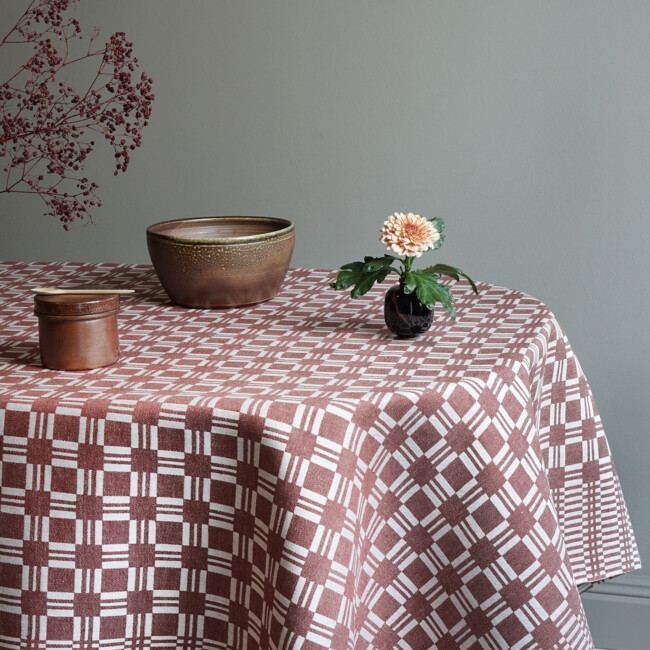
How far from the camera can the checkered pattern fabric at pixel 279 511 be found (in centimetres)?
93

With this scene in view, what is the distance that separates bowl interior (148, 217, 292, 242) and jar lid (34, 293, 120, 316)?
413 millimetres

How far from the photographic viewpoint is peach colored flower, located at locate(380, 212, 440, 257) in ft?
4.11

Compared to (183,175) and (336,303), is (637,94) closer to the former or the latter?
(336,303)

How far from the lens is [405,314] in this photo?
47.9 inches

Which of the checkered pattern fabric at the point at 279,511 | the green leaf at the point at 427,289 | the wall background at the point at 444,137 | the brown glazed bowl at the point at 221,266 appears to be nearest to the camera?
the checkered pattern fabric at the point at 279,511

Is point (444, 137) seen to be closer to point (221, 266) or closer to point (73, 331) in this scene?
point (221, 266)

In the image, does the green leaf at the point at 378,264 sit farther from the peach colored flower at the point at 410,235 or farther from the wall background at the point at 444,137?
the wall background at the point at 444,137

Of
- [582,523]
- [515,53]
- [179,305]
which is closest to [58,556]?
[179,305]

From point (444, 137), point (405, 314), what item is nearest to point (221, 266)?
point (405, 314)

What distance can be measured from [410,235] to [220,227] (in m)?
0.44

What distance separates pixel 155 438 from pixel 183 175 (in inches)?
55.2

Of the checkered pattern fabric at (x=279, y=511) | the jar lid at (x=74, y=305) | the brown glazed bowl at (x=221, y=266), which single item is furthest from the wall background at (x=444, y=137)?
the jar lid at (x=74, y=305)

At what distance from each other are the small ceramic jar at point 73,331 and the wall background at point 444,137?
115 cm

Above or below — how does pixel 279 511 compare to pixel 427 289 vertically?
below
